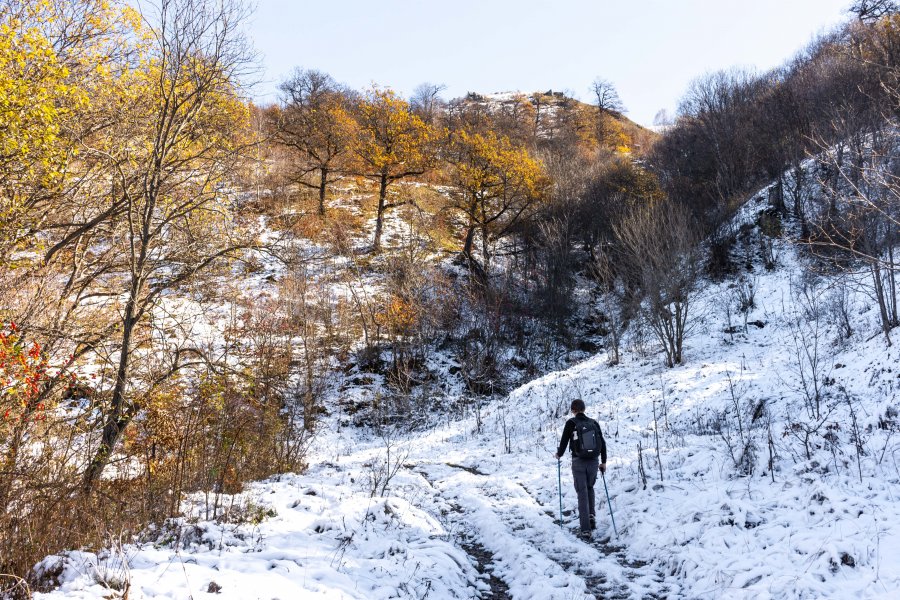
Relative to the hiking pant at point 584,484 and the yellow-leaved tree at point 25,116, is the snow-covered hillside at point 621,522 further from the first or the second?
the yellow-leaved tree at point 25,116

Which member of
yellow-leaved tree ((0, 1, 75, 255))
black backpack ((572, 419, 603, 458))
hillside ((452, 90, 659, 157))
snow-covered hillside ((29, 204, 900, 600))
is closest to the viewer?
snow-covered hillside ((29, 204, 900, 600))

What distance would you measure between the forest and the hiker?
4.05m

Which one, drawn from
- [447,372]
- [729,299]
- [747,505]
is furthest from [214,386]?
[729,299]

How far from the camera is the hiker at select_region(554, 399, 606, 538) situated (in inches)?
274

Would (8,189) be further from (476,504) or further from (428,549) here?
(476,504)

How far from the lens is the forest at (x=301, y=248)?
6.64 metres

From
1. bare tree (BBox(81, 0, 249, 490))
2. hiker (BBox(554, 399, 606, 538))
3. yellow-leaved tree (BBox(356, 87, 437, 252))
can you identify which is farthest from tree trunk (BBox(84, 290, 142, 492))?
yellow-leaved tree (BBox(356, 87, 437, 252))

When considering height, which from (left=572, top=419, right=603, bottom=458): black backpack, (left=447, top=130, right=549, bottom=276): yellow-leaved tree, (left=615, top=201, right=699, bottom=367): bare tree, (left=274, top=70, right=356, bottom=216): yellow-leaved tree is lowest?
(left=572, top=419, right=603, bottom=458): black backpack

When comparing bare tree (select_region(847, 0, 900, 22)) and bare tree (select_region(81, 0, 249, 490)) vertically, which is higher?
bare tree (select_region(847, 0, 900, 22))

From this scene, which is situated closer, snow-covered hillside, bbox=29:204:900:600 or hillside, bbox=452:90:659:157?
snow-covered hillside, bbox=29:204:900:600

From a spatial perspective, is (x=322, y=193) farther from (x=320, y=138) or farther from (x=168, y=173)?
(x=168, y=173)

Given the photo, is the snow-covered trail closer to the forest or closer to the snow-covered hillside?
the snow-covered hillside

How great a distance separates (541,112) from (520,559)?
73663 millimetres

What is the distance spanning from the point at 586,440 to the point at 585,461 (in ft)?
1.05
